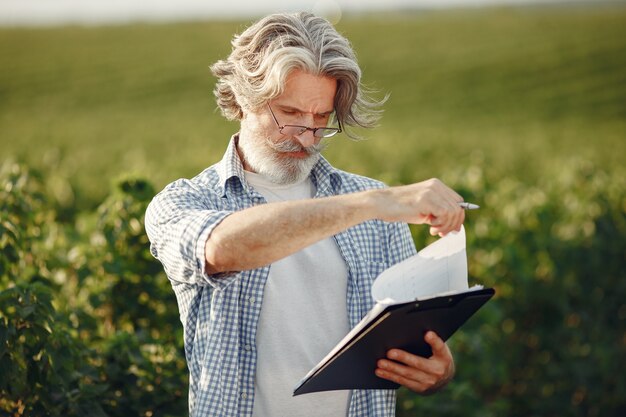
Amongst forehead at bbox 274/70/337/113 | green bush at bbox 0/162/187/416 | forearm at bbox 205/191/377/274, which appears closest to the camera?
forearm at bbox 205/191/377/274

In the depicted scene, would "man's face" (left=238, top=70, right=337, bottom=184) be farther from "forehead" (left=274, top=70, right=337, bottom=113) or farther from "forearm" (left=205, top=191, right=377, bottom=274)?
"forearm" (left=205, top=191, right=377, bottom=274)

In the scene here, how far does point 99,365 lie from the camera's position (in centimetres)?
306

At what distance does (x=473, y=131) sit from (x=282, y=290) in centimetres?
2925

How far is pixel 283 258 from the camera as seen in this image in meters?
2.20

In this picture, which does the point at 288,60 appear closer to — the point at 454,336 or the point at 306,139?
the point at 306,139

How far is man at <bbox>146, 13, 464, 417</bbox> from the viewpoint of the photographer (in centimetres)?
221

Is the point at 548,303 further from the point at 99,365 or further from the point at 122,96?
the point at 122,96

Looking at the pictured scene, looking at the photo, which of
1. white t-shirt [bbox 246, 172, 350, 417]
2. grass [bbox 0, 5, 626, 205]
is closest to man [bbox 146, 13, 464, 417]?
white t-shirt [bbox 246, 172, 350, 417]

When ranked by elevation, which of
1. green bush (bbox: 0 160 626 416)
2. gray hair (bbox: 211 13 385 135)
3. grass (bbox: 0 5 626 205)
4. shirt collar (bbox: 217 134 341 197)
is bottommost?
green bush (bbox: 0 160 626 416)

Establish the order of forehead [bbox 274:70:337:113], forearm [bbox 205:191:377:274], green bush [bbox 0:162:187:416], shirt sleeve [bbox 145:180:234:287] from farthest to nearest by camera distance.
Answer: green bush [bbox 0:162:187:416]
forehead [bbox 274:70:337:113]
shirt sleeve [bbox 145:180:234:287]
forearm [bbox 205:191:377:274]

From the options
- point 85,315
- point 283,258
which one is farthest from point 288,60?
point 85,315

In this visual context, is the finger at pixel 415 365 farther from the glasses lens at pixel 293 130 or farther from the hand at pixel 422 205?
the glasses lens at pixel 293 130

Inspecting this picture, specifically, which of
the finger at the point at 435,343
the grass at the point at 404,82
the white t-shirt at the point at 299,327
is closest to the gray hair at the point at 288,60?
the white t-shirt at the point at 299,327

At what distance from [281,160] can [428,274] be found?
627 mm
